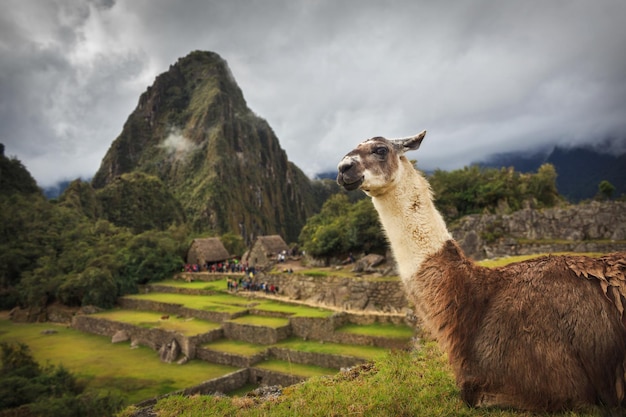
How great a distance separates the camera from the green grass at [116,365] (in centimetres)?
1132

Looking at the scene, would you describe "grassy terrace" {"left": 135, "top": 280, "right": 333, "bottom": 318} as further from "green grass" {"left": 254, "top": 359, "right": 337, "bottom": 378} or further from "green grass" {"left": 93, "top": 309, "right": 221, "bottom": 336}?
"green grass" {"left": 254, "top": 359, "right": 337, "bottom": 378}

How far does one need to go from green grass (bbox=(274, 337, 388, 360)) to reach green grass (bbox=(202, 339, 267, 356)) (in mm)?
850

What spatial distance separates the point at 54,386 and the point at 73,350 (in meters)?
7.24

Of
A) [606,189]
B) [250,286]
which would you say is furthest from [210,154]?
[606,189]

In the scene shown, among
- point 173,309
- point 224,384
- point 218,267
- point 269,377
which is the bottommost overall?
point 269,377

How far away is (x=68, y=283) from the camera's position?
2336 cm

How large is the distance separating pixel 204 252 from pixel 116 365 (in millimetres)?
19083

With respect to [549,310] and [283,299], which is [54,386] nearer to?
[283,299]

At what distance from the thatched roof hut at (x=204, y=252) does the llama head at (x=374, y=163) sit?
31.4m

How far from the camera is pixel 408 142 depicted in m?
2.75

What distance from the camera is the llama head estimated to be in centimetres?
248

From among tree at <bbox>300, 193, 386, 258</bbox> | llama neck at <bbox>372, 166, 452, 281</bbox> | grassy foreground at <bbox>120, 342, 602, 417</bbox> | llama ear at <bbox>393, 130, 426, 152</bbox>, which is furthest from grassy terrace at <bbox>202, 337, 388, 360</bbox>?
llama ear at <bbox>393, 130, 426, 152</bbox>

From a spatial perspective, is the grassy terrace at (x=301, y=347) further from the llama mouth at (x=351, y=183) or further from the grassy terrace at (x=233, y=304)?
the llama mouth at (x=351, y=183)

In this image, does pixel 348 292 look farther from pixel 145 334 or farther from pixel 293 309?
pixel 145 334
